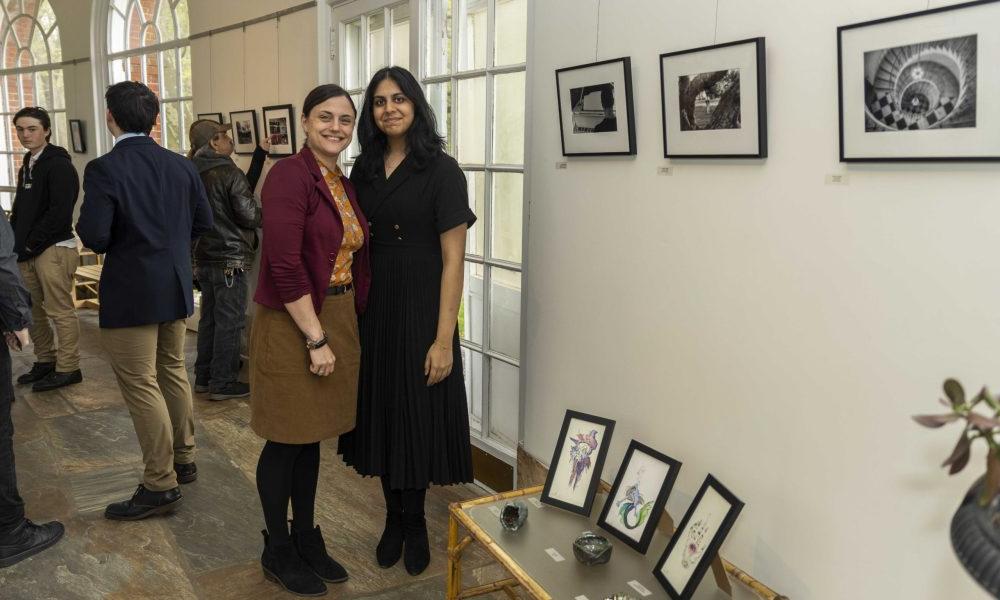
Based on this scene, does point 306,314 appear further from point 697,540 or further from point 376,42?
point 376,42

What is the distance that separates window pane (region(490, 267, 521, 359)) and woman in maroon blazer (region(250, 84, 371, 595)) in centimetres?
80

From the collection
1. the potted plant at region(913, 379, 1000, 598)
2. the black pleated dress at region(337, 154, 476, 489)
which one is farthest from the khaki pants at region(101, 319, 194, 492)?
the potted plant at region(913, 379, 1000, 598)

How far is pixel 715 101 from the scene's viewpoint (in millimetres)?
2012

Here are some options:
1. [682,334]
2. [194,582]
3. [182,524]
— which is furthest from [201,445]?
[682,334]

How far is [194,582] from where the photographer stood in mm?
2676

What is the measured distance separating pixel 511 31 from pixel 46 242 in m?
3.15

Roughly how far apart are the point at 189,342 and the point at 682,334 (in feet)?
16.4

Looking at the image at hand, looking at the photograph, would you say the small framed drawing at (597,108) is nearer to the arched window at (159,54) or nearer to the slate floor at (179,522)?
the slate floor at (179,522)

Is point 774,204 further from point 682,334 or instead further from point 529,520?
point 529,520

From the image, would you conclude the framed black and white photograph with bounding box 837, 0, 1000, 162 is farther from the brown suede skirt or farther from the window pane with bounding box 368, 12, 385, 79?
the window pane with bounding box 368, 12, 385, 79

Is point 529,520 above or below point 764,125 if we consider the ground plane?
below

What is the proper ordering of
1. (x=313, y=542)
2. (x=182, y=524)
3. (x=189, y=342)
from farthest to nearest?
(x=189, y=342)
(x=182, y=524)
(x=313, y=542)

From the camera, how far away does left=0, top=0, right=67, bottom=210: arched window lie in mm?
8656

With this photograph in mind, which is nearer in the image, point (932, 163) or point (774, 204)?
point (932, 163)
